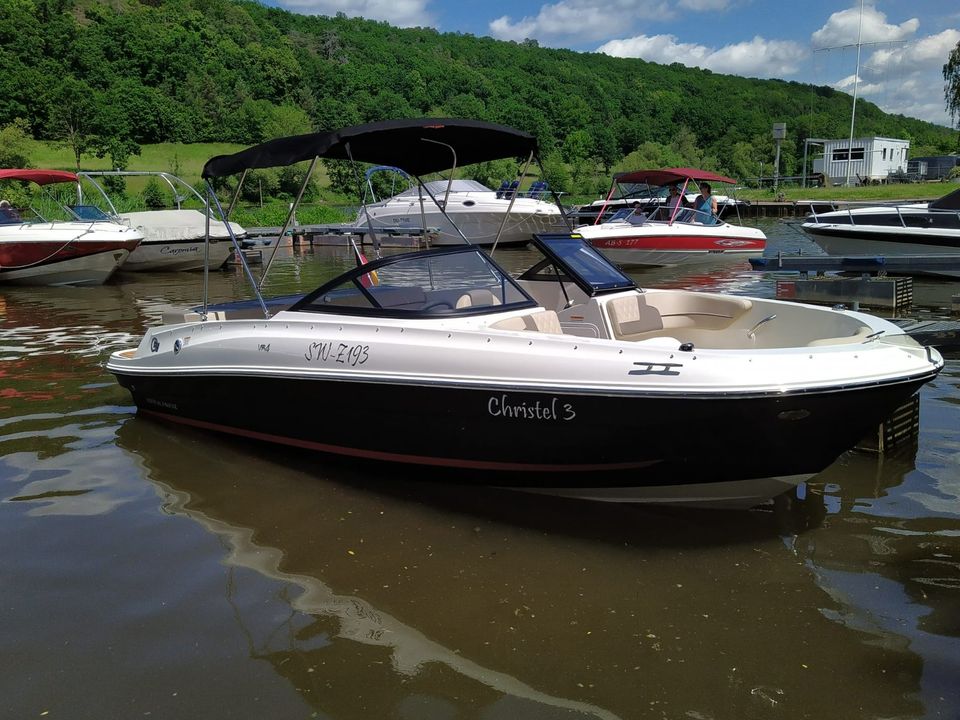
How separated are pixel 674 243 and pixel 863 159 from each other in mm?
59110

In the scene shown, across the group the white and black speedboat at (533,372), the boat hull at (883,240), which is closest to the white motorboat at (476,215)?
the boat hull at (883,240)

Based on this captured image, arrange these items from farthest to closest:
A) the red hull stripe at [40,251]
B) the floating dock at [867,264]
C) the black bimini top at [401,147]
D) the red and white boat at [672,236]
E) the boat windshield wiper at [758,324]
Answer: the red and white boat at [672,236] → the red hull stripe at [40,251] → the floating dock at [867,264] → the boat windshield wiper at [758,324] → the black bimini top at [401,147]

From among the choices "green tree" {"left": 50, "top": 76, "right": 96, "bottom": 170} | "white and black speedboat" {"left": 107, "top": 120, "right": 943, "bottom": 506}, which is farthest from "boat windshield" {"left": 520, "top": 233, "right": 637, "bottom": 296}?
"green tree" {"left": 50, "top": 76, "right": 96, "bottom": 170}

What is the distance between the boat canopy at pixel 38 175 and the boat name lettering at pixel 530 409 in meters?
13.9

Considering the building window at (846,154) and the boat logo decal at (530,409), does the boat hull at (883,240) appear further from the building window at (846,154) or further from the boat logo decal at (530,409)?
the building window at (846,154)

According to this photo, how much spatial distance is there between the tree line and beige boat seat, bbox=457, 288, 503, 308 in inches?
2080

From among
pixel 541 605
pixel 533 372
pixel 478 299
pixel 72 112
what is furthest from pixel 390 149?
pixel 72 112

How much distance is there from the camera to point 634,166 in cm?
6850

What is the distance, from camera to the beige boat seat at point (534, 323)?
184 inches

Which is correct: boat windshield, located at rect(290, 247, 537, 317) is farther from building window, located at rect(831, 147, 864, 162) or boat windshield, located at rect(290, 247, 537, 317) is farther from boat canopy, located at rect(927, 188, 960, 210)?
building window, located at rect(831, 147, 864, 162)

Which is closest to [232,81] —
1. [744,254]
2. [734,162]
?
[734,162]

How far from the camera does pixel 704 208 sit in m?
18.5

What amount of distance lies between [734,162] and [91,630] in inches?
3745

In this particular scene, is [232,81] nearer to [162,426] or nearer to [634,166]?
[634,166]
